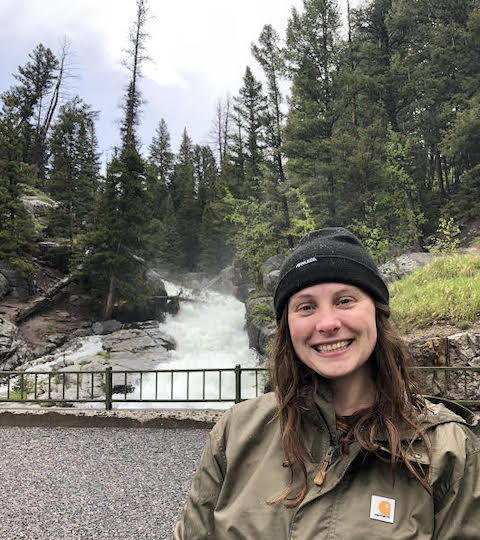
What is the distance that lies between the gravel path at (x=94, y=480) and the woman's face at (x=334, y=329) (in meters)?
3.83

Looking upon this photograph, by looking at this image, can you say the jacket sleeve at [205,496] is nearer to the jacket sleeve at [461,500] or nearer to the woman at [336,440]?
the woman at [336,440]

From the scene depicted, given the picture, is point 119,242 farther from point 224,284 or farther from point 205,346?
point 224,284

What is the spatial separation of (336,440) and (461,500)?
0.40m

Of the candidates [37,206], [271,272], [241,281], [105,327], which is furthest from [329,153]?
[37,206]

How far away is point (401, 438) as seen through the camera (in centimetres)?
131

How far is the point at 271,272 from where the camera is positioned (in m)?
20.1

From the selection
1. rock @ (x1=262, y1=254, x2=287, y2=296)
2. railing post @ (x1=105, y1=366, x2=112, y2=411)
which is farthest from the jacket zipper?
rock @ (x1=262, y1=254, x2=287, y2=296)

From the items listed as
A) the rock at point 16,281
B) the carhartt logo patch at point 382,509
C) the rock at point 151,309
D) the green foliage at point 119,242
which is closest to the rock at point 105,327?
the green foliage at point 119,242

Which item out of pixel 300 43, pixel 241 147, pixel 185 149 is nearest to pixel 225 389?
pixel 300 43

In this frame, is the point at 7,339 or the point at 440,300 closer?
the point at 440,300

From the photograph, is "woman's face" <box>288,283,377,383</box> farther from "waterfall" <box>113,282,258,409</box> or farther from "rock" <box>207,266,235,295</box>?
"rock" <box>207,266,235,295</box>

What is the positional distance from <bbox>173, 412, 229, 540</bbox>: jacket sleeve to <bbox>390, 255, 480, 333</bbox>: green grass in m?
6.63

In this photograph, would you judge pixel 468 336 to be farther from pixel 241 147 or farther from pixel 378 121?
pixel 241 147

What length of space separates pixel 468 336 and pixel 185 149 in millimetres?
47418
